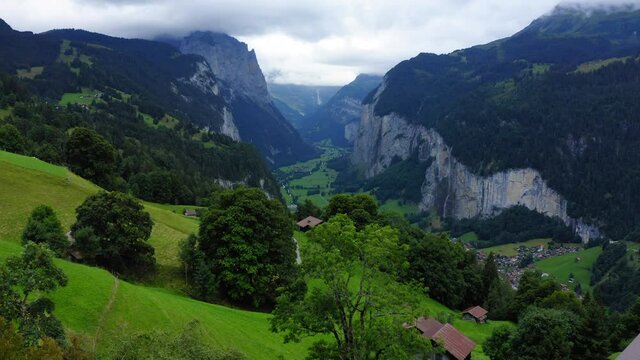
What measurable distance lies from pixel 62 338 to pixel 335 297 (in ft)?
39.4

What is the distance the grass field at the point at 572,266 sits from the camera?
167150 mm

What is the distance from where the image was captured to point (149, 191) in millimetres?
97062

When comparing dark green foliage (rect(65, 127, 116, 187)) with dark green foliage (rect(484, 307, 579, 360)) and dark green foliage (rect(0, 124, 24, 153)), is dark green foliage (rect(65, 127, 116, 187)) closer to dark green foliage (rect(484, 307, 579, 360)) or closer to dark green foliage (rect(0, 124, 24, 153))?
dark green foliage (rect(0, 124, 24, 153))

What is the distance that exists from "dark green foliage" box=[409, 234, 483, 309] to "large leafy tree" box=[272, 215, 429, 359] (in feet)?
176

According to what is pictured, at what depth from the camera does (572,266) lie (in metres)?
178

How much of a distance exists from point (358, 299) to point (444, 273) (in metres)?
60.2

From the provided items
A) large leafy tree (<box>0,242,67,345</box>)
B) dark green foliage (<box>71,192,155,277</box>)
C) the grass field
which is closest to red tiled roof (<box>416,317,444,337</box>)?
dark green foliage (<box>71,192,155,277</box>)

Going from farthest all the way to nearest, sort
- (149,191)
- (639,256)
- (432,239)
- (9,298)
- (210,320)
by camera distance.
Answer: (639,256)
(149,191)
(432,239)
(210,320)
(9,298)

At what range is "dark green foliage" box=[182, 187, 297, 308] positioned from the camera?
156 ft

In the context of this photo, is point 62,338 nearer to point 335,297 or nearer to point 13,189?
point 335,297

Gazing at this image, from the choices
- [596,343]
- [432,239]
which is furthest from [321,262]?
[432,239]

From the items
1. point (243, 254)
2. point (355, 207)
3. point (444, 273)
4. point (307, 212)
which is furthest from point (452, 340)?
point (307, 212)

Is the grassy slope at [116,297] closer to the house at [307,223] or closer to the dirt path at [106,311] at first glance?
the dirt path at [106,311]

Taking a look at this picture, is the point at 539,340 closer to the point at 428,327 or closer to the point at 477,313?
the point at 428,327
